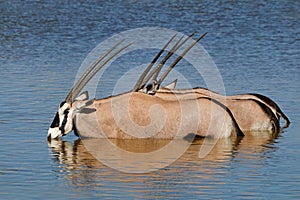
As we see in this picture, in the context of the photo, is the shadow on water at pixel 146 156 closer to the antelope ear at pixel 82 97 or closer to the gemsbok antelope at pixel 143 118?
the gemsbok antelope at pixel 143 118

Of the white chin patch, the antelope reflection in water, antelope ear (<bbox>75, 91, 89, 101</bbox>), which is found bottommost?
the antelope reflection in water

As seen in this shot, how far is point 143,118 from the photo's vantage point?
408 inches

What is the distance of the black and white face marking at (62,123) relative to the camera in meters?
10.2

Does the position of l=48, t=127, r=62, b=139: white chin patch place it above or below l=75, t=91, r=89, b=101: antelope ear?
below

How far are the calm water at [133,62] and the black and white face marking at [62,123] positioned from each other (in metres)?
0.13

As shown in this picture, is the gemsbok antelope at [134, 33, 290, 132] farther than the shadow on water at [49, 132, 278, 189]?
Yes

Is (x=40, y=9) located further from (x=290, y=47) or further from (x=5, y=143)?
(x=5, y=143)

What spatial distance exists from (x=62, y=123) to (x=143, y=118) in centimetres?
84

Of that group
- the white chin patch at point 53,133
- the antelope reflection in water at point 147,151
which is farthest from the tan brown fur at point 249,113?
the white chin patch at point 53,133

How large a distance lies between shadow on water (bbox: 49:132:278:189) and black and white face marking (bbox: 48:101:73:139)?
93mm

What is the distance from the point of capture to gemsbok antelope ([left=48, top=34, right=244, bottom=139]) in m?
10.4

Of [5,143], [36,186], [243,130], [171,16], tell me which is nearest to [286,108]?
[243,130]

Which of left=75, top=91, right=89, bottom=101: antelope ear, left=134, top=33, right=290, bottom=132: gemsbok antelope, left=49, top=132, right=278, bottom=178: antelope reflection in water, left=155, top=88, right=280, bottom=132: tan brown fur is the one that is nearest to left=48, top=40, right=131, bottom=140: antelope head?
left=75, top=91, right=89, bottom=101: antelope ear

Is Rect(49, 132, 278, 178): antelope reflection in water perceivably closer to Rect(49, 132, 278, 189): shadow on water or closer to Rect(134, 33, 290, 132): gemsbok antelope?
Rect(49, 132, 278, 189): shadow on water
